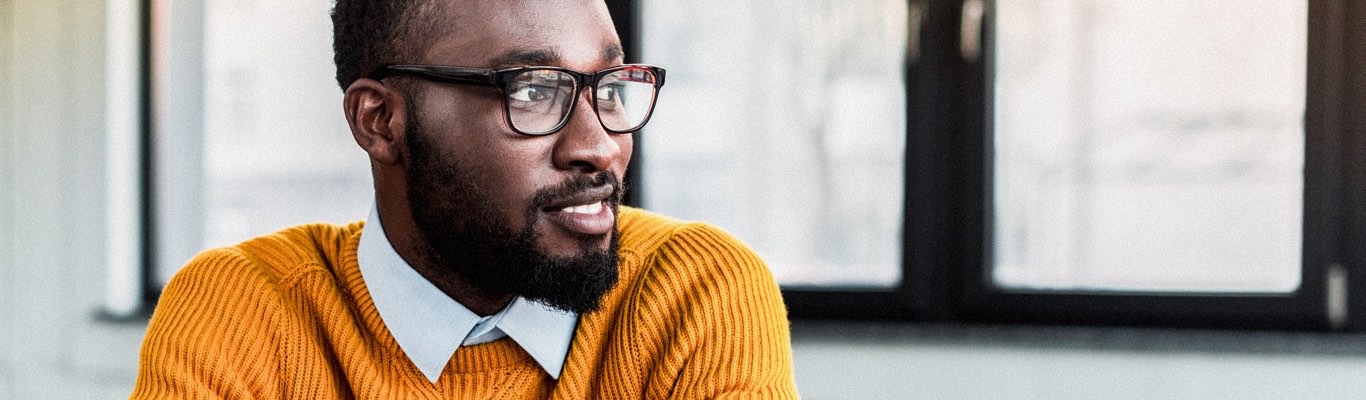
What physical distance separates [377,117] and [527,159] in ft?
0.54

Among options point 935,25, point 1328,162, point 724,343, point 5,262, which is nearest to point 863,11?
point 935,25

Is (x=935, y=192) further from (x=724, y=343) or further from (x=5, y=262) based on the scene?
(x=5, y=262)

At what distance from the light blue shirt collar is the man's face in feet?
0.16

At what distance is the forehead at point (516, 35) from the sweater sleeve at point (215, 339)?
28cm

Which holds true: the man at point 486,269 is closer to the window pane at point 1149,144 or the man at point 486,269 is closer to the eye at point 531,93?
the eye at point 531,93

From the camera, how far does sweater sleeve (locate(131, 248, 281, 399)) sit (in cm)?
94

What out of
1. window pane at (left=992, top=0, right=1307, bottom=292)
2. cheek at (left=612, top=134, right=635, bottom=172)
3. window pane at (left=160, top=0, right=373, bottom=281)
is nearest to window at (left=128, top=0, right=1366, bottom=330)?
window pane at (left=992, top=0, right=1307, bottom=292)

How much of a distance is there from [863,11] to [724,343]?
1.24 m

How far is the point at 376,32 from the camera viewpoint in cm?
96

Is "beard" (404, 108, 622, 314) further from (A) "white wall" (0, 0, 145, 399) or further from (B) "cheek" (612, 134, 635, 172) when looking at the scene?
(A) "white wall" (0, 0, 145, 399)

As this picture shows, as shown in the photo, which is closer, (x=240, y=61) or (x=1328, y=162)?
(x=1328, y=162)

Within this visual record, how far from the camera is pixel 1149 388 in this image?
1850 millimetres

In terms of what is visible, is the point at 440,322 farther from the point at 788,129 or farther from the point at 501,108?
the point at 788,129

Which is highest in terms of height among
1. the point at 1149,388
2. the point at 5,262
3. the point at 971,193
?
the point at 971,193
